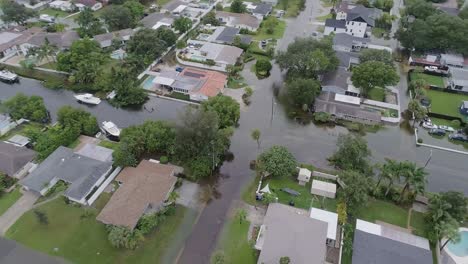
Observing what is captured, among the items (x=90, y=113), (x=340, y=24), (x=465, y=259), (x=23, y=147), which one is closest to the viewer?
(x=465, y=259)

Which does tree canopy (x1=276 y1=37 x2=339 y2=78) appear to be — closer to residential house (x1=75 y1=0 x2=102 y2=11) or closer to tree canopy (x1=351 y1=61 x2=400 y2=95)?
tree canopy (x1=351 y1=61 x2=400 y2=95)

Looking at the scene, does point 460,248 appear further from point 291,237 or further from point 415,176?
point 291,237

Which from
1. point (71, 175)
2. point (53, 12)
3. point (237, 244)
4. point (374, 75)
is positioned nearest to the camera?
point (237, 244)

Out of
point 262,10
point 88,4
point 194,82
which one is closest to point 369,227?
point 194,82

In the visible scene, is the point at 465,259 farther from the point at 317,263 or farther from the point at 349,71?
the point at 349,71

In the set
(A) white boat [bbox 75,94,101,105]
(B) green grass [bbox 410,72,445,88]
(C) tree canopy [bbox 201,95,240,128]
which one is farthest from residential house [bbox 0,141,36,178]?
(B) green grass [bbox 410,72,445,88]

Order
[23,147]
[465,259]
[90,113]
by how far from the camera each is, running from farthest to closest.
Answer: [90,113]
[23,147]
[465,259]

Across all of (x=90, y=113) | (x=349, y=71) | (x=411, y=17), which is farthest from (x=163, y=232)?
(x=411, y=17)
